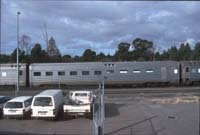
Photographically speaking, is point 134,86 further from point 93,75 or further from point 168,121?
point 168,121

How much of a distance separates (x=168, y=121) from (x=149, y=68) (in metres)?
28.9

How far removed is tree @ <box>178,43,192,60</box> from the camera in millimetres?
121188

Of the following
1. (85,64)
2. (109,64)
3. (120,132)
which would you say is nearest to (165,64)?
(109,64)

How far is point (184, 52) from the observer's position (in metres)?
128

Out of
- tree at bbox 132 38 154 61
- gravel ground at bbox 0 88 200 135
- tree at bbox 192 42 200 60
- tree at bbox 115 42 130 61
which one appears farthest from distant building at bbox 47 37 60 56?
gravel ground at bbox 0 88 200 135

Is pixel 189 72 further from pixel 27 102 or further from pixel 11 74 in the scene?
pixel 27 102

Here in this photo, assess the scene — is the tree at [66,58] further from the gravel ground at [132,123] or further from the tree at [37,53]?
the gravel ground at [132,123]

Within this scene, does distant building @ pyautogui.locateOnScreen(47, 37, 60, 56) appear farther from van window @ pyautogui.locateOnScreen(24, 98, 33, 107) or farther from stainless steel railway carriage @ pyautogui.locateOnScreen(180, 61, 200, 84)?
van window @ pyautogui.locateOnScreen(24, 98, 33, 107)

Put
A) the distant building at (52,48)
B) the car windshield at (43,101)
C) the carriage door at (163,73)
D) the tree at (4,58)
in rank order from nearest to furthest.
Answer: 1. the car windshield at (43,101)
2. the carriage door at (163,73)
3. the tree at (4,58)
4. the distant building at (52,48)

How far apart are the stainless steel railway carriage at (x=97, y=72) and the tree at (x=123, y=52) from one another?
5947 cm

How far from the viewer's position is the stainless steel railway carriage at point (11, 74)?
52.2 m

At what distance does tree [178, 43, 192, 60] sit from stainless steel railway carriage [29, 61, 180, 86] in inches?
2735

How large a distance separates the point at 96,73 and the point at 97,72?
0.20 m

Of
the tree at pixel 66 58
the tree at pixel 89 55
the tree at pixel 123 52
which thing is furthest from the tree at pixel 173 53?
the tree at pixel 66 58
